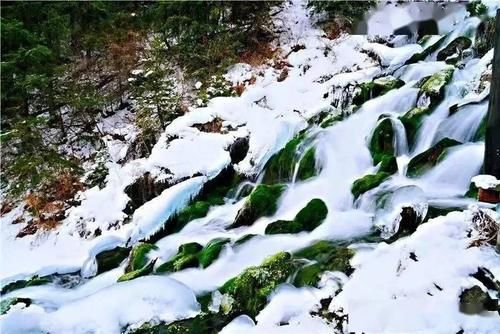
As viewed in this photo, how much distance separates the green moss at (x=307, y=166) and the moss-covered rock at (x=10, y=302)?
320 centimetres

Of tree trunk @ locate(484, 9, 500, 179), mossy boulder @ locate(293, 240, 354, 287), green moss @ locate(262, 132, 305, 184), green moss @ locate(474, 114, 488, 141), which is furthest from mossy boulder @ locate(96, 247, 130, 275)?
green moss @ locate(474, 114, 488, 141)

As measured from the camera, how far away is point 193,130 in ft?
24.3

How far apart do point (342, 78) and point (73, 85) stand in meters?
5.22

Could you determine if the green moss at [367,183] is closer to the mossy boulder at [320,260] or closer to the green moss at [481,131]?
the mossy boulder at [320,260]

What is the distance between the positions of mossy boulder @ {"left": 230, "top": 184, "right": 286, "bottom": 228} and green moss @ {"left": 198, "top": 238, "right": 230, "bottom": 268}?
21.3 inches

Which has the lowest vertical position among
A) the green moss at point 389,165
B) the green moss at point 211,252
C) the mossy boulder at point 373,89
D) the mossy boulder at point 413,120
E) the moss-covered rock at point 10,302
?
the moss-covered rock at point 10,302

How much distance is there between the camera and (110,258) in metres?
5.69

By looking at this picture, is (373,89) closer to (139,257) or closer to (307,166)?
(307,166)

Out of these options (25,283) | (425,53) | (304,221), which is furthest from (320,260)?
(425,53)

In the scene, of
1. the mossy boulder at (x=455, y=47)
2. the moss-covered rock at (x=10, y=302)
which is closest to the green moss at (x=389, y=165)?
the mossy boulder at (x=455, y=47)

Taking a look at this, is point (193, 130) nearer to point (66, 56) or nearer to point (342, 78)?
point (342, 78)

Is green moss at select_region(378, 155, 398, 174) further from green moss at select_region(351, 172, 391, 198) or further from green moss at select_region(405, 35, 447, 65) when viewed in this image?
green moss at select_region(405, 35, 447, 65)

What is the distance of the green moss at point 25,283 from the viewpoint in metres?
5.51

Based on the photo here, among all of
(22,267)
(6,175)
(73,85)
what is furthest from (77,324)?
(73,85)
